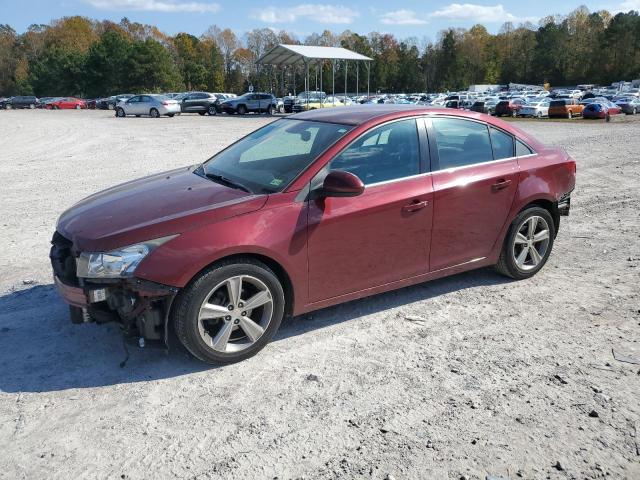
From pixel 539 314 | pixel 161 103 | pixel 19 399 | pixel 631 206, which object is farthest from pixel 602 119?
pixel 19 399

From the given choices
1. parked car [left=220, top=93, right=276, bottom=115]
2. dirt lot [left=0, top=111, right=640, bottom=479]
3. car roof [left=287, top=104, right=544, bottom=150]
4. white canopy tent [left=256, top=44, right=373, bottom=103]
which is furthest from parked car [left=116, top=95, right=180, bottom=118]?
car roof [left=287, top=104, right=544, bottom=150]

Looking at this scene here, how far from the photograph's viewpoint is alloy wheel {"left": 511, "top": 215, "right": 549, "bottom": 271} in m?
5.30

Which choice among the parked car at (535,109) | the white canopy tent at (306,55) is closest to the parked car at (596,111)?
the parked car at (535,109)

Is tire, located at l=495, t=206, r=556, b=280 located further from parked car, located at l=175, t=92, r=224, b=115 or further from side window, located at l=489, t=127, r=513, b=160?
parked car, located at l=175, t=92, r=224, b=115

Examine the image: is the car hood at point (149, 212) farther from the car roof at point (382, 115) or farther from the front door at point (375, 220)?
the car roof at point (382, 115)

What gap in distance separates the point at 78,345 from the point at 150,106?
37.4 meters

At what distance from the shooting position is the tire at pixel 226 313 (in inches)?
142

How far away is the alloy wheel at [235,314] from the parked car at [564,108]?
1651 inches

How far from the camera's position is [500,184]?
4.97 meters

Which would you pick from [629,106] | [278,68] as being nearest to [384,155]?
[629,106]

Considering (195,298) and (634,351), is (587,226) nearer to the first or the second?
(634,351)

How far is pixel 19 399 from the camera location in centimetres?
345

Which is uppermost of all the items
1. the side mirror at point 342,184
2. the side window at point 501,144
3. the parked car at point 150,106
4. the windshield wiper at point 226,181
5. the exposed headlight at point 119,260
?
the side window at point 501,144

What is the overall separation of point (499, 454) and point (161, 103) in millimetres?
39197
